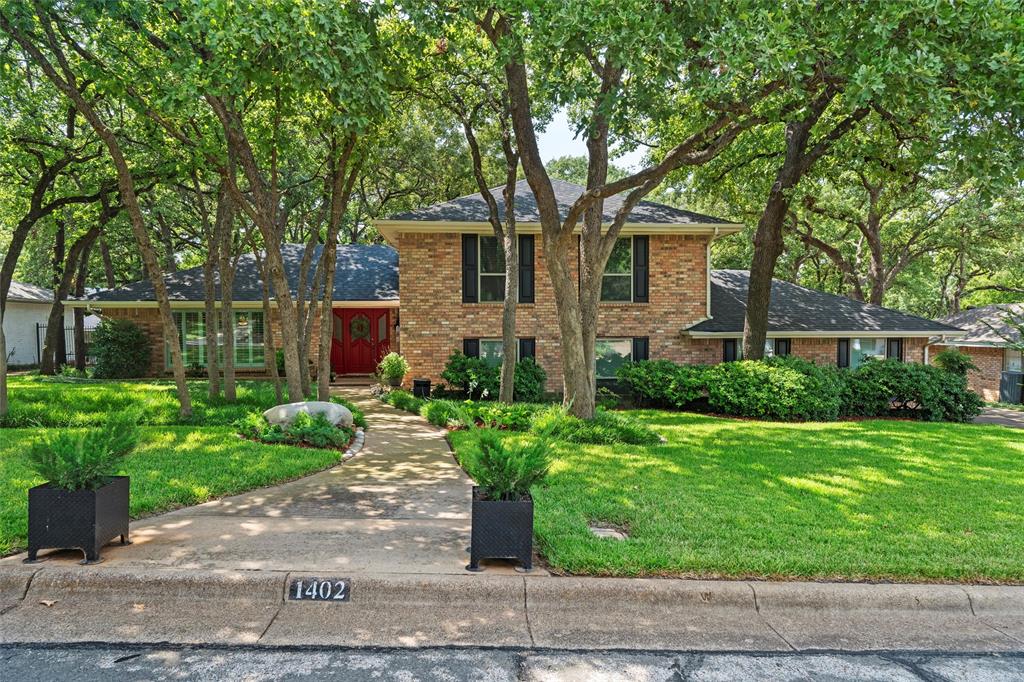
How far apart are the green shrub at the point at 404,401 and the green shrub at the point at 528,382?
2374mm

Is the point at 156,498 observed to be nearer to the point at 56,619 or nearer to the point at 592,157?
the point at 56,619

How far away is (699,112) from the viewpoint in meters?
9.91

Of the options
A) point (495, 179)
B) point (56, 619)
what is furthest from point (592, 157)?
point (495, 179)

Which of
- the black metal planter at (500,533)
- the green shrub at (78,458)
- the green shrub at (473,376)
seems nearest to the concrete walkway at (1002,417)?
the green shrub at (473,376)

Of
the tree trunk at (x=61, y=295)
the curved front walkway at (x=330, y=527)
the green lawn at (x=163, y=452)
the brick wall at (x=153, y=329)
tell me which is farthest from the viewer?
the tree trunk at (x=61, y=295)

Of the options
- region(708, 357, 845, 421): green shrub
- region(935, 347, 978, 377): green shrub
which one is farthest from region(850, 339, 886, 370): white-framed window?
region(708, 357, 845, 421): green shrub

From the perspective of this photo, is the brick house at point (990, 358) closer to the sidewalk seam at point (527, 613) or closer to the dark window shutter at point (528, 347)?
the dark window shutter at point (528, 347)

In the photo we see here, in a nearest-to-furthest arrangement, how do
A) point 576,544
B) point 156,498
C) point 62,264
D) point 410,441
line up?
point 576,544 → point 156,498 → point 410,441 → point 62,264

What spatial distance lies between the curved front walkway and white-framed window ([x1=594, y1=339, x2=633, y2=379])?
867 centimetres

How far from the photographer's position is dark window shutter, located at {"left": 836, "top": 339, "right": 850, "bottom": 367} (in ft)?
54.9

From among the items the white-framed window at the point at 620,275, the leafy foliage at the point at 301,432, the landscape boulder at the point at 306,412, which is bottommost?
the leafy foliage at the point at 301,432

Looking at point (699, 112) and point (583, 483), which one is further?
point (699, 112)

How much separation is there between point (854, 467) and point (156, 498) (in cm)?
827

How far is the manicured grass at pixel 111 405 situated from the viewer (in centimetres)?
959
